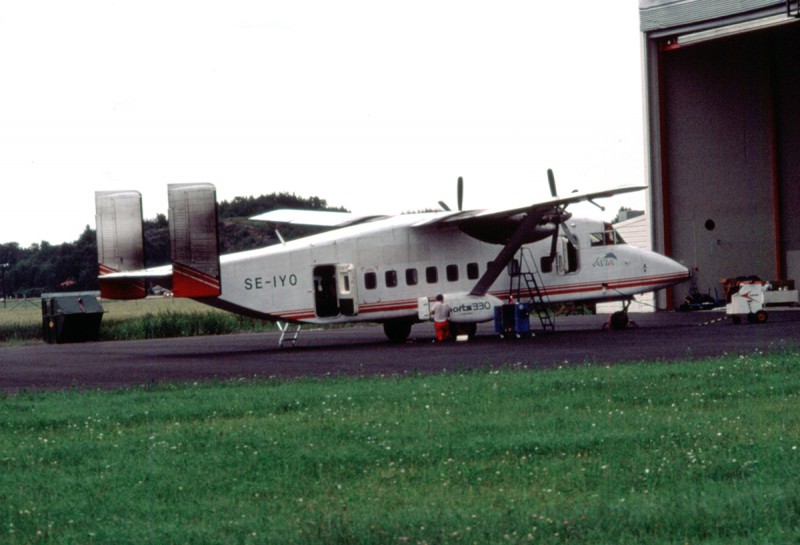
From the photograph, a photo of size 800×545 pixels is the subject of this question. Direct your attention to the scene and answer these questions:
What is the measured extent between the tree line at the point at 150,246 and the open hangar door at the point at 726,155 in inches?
1666

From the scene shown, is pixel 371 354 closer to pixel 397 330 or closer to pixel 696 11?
pixel 397 330

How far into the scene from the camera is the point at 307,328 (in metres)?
50.9

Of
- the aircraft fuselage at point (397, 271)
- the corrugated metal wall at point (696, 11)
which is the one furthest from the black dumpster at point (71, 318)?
the corrugated metal wall at point (696, 11)

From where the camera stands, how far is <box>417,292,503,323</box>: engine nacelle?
112 feet

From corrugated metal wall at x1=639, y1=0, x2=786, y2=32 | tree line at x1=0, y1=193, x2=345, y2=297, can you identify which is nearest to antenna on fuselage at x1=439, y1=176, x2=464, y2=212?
corrugated metal wall at x1=639, y1=0, x2=786, y2=32

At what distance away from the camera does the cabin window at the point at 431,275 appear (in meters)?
34.8

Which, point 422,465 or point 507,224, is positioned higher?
point 507,224

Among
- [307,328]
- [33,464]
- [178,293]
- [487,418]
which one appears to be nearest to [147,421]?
[33,464]

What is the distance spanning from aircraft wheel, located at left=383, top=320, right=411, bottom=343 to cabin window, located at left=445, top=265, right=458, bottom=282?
194 cm

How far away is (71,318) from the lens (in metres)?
46.7

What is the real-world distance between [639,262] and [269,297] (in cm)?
1146

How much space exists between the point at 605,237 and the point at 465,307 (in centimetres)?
520

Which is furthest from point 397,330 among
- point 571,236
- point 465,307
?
point 571,236

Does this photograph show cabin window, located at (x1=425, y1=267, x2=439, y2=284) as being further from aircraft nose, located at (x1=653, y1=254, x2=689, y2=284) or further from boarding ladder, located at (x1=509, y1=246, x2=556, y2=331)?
aircraft nose, located at (x1=653, y1=254, x2=689, y2=284)
